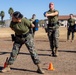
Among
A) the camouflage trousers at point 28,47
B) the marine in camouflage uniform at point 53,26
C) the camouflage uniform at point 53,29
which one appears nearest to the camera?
the camouflage trousers at point 28,47

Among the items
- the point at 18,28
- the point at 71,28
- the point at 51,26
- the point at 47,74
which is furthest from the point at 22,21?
the point at 71,28

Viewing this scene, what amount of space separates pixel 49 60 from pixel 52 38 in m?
1.17

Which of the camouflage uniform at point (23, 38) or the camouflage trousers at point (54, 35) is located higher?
the camouflage uniform at point (23, 38)

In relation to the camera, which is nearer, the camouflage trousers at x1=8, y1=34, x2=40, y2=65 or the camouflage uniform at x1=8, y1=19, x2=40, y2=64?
the camouflage uniform at x1=8, y1=19, x2=40, y2=64

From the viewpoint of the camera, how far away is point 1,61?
1036cm

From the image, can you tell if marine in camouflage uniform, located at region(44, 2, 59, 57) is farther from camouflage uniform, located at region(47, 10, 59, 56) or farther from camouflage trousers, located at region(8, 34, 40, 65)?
camouflage trousers, located at region(8, 34, 40, 65)

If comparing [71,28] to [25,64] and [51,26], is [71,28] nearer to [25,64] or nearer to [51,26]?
[51,26]

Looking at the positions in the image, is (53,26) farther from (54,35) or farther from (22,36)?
(22,36)

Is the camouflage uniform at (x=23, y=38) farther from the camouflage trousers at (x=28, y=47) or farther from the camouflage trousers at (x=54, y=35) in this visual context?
the camouflage trousers at (x=54, y=35)

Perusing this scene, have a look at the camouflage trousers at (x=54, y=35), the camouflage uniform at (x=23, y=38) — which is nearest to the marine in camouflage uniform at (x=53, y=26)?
the camouflage trousers at (x=54, y=35)

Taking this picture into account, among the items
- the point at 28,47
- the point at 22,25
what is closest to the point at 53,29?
the point at 28,47

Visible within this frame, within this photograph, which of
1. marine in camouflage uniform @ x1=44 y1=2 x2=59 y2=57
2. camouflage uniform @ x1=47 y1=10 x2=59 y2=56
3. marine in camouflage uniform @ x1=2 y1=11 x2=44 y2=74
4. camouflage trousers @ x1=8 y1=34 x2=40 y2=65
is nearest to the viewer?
marine in camouflage uniform @ x1=2 y1=11 x2=44 y2=74

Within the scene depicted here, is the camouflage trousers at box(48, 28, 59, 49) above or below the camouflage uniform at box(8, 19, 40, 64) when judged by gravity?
below

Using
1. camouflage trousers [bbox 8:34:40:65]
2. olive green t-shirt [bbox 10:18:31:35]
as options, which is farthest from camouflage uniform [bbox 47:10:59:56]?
olive green t-shirt [bbox 10:18:31:35]
